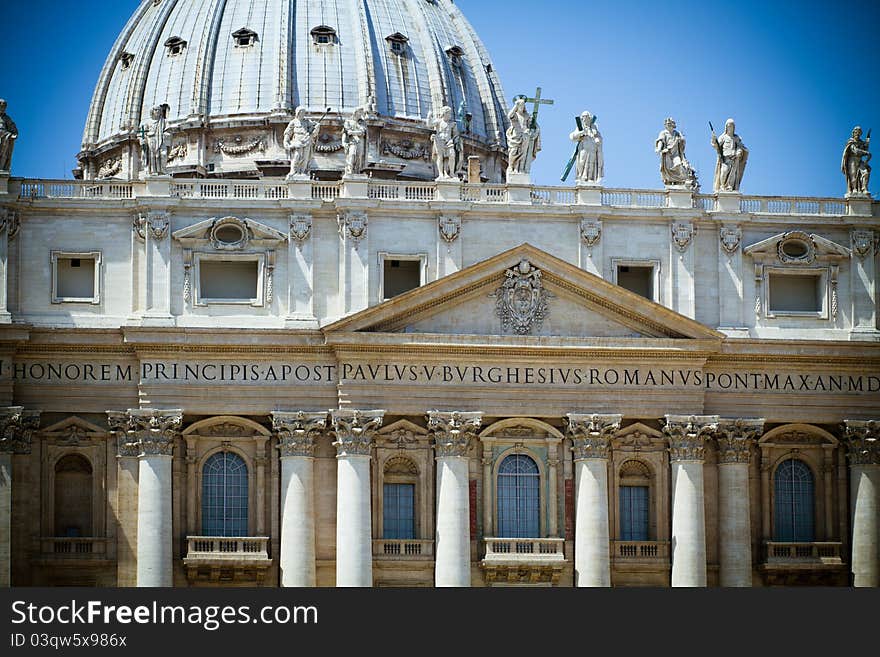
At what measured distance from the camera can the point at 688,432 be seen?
76625mm

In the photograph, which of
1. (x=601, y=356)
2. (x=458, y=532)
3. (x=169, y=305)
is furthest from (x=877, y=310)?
(x=169, y=305)

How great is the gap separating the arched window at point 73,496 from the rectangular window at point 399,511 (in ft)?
29.2

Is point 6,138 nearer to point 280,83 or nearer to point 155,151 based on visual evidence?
point 155,151

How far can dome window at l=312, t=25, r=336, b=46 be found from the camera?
106438mm

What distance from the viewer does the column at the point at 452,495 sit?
75188 millimetres

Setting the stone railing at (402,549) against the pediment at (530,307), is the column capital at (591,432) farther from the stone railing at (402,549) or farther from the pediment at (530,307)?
the stone railing at (402,549)

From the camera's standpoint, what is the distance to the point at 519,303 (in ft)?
251

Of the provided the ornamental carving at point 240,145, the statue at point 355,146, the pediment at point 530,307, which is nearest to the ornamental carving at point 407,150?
the ornamental carving at point 240,145

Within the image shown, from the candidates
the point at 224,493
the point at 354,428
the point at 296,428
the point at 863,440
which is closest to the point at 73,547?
the point at 224,493

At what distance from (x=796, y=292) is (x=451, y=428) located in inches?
482

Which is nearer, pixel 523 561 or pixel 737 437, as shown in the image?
pixel 523 561

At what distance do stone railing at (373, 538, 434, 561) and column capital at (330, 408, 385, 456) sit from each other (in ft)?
9.28

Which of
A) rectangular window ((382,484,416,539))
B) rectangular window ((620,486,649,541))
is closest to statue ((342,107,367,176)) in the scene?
rectangular window ((382,484,416,539))

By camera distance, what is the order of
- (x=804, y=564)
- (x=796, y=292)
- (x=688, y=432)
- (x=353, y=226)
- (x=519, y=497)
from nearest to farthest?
(x=688, y=432) < (x=353, y=226) < (x=519, y=497) < (x=804, y=564) < (x=796, y=292)
